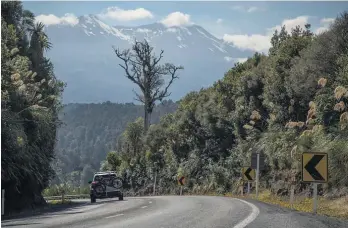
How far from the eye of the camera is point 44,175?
3070cm

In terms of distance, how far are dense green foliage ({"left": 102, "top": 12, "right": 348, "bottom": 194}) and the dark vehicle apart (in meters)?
9.00

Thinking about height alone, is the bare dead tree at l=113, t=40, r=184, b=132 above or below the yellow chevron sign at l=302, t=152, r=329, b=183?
above

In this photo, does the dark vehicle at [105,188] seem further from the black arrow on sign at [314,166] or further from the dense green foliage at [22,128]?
the black arrow on sign at [314,166]

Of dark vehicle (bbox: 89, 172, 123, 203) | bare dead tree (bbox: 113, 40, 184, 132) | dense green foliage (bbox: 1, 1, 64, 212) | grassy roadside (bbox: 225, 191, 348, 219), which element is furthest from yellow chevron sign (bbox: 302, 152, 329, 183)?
bare dead tree (bbox: 113, 40, 184, 132)

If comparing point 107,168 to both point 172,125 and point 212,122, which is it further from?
point 212,122

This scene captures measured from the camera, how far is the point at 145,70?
62.3 meters

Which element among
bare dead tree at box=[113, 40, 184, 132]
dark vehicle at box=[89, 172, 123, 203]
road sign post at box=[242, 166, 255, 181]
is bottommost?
dark vehicle at box=[89, 172, 123, 203]

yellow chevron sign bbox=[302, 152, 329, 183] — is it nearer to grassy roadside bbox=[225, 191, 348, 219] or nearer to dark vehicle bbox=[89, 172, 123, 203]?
grassy roadside bbox=[225, 191, 348, 219]

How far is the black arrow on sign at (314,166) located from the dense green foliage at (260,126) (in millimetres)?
5830

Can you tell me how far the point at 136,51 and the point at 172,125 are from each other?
11387mm

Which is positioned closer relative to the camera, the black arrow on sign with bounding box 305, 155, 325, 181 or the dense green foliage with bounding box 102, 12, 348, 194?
the black arrow on sign with bounding box 305, 155, 325, 181

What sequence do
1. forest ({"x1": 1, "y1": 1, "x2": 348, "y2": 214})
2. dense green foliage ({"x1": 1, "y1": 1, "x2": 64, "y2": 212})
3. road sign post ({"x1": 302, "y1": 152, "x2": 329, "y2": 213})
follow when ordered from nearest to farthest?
road sign post ({"x1": 302, "y1": 152, "x2": 329, "y2": 213}), dense green foliage ({"x1": 1, "y1": 1, "x2": 64, "y2": 212}), forest ({"x1": 1, "y1": 1, "x2": 348, "y2": 214})

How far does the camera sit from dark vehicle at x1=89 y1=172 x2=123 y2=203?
31047 mm

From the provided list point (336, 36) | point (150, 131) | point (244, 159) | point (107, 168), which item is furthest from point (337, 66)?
point (107, 168)
